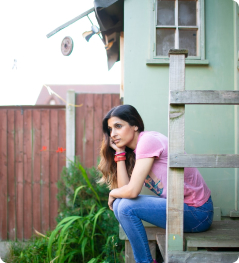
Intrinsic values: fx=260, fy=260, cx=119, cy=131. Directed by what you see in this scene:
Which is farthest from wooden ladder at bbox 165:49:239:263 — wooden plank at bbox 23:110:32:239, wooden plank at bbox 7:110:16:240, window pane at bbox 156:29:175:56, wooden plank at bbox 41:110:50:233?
wooden plank at bbox 7:110:16:240

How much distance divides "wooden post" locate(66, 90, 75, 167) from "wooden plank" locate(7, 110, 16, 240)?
0.90m

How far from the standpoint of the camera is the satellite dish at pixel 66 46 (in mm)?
3398

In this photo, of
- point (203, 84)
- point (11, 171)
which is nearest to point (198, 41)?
point (203, 84)

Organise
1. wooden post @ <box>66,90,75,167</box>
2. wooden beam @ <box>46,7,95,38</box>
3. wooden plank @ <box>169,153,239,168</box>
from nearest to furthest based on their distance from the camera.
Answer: wooden plank @ <box>169,153,239,168</box>, wooden beam @ <box>46,7,95,38</box>, wooden post @ <box>66,90,75,167</box>

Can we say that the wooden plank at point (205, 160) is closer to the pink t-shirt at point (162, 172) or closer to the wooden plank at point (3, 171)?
the pink t-shirt at point (162, 172)

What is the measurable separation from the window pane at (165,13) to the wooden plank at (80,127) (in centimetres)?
176

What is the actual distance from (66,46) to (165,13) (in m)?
1.35

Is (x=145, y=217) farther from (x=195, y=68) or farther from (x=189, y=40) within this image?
(x=189, y=40)

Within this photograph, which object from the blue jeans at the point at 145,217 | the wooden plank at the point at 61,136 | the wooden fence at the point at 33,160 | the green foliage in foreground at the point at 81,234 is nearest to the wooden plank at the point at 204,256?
the blue jeans at the point at 145,217

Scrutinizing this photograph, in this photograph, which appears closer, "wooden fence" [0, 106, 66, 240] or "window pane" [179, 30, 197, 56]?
"window pane" [179, 30, 197, 56]

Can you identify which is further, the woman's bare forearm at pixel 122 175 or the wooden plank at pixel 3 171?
the wooden plank at pixel 3 171

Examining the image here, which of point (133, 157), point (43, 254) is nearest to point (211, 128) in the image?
point (133, 157)

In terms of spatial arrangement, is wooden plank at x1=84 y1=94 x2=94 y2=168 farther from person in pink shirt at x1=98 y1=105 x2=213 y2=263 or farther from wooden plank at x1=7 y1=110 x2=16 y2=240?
person in pink shirt at x1=98 y1=105 x2=213 y2=263

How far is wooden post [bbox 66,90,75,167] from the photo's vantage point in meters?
4.10
